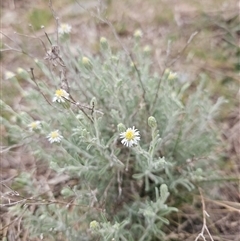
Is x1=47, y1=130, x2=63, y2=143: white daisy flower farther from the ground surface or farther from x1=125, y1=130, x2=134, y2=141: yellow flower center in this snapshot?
the ground surface

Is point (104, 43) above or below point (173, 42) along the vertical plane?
below

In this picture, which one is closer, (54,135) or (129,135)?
(129,135)

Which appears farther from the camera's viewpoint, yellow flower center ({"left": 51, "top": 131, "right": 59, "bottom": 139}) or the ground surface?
the ground surface

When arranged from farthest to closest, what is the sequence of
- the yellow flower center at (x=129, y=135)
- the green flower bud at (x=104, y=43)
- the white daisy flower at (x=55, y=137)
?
1. the green flower bud at (x=104, y=43)
2. the white daisy flower at (x=55, y=137)
3. the yellow flower center at (x=129, y=135)

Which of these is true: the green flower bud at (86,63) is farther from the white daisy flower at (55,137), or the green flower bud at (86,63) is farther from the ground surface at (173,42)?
the ground surface at (173,42)

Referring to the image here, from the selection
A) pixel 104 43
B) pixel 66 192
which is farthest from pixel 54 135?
pixel 104 43

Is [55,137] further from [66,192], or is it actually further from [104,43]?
[104,43]

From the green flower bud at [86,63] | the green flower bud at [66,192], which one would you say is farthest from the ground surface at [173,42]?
the green flower bud at [86,63]

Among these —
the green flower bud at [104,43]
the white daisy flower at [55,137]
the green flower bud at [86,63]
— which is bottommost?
the white daisy flower at [55,137]

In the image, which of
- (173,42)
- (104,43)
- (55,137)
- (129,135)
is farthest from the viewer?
(173,42)

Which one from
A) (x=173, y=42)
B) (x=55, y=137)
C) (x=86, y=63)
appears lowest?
(x=55, y=137)

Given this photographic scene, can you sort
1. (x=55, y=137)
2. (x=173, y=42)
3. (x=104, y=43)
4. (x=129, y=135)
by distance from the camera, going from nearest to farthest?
(x=129, y=135) < (x=55, y=137) < (x=104, y=43) < (x=173, y=42)

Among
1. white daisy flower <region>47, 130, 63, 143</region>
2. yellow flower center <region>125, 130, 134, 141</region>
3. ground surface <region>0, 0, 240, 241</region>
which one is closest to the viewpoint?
yellow flower center <region>125, 130, 134, 141</region>

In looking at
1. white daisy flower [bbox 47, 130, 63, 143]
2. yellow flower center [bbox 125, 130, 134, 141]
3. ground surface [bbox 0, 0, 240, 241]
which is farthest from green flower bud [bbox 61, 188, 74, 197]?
ground surface [bbox 0, 0, 240, 241]
